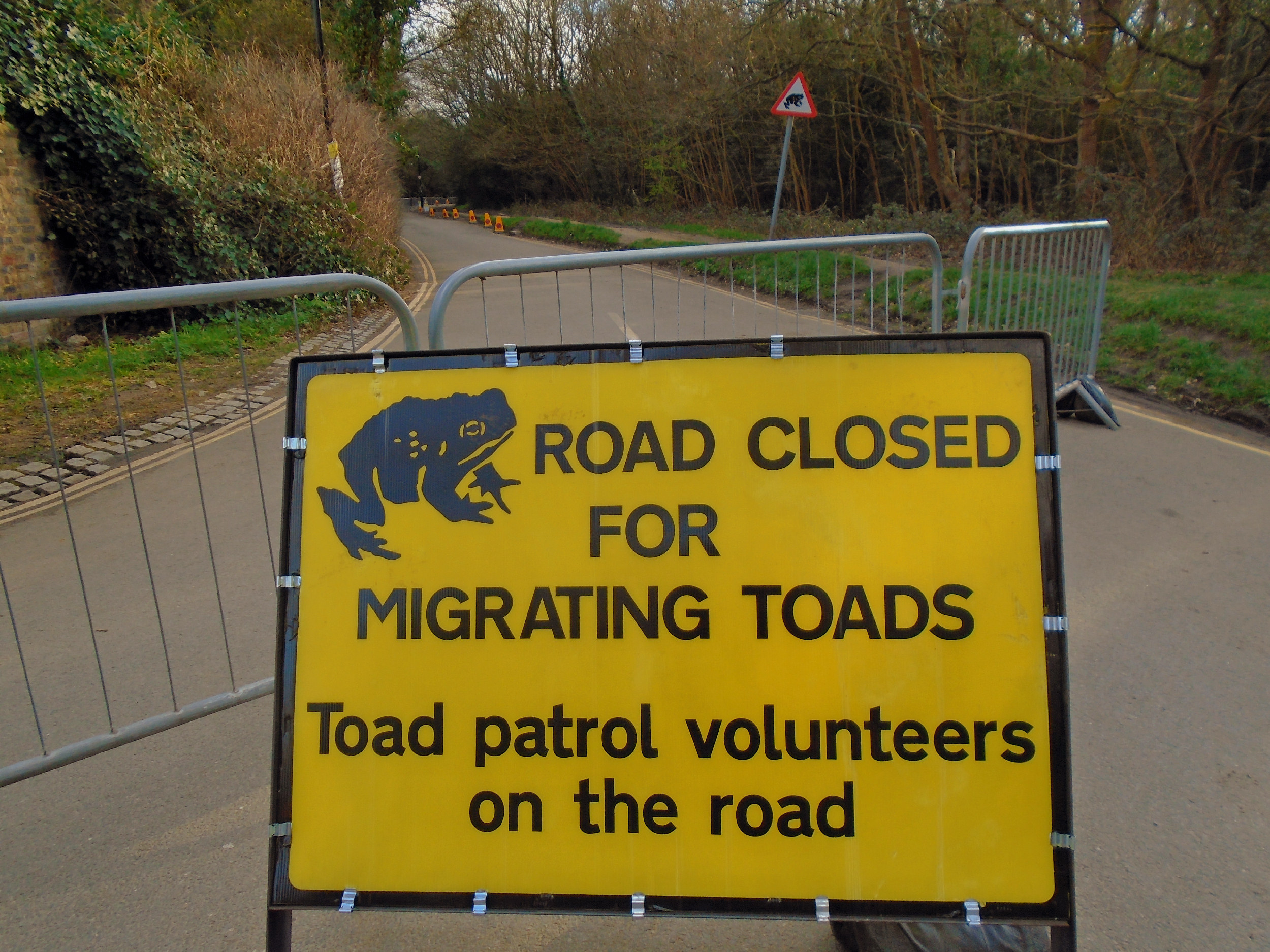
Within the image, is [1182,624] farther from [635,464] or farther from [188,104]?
[188,104]

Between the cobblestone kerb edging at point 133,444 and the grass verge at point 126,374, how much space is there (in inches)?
4.8

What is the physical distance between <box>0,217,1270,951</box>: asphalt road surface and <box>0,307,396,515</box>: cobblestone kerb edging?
44 cm

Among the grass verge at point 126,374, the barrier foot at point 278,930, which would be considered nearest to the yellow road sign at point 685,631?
the barrier foot at point 278,930

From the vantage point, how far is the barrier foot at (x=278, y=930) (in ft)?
6.56

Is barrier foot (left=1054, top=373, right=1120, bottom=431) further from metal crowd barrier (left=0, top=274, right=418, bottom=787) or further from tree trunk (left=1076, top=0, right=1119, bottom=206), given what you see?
tree trunk (left=1076, top=0, right=1119, bottom=206)

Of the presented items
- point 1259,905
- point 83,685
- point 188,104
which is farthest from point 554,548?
point 188,104

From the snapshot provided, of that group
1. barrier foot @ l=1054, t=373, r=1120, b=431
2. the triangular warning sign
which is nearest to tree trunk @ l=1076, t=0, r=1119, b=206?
the triangular warning sign

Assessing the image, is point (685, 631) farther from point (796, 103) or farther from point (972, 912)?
point (796, 103)

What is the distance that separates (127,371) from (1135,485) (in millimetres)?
9303

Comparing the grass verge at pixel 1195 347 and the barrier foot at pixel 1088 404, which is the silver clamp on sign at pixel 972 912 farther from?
the grass verge at pixel 1195 347

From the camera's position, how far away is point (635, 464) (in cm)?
210

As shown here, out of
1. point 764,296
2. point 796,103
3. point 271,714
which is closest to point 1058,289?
point 271,714

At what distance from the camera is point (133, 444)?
289 inches

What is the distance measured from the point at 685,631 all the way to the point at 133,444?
6840 mm
